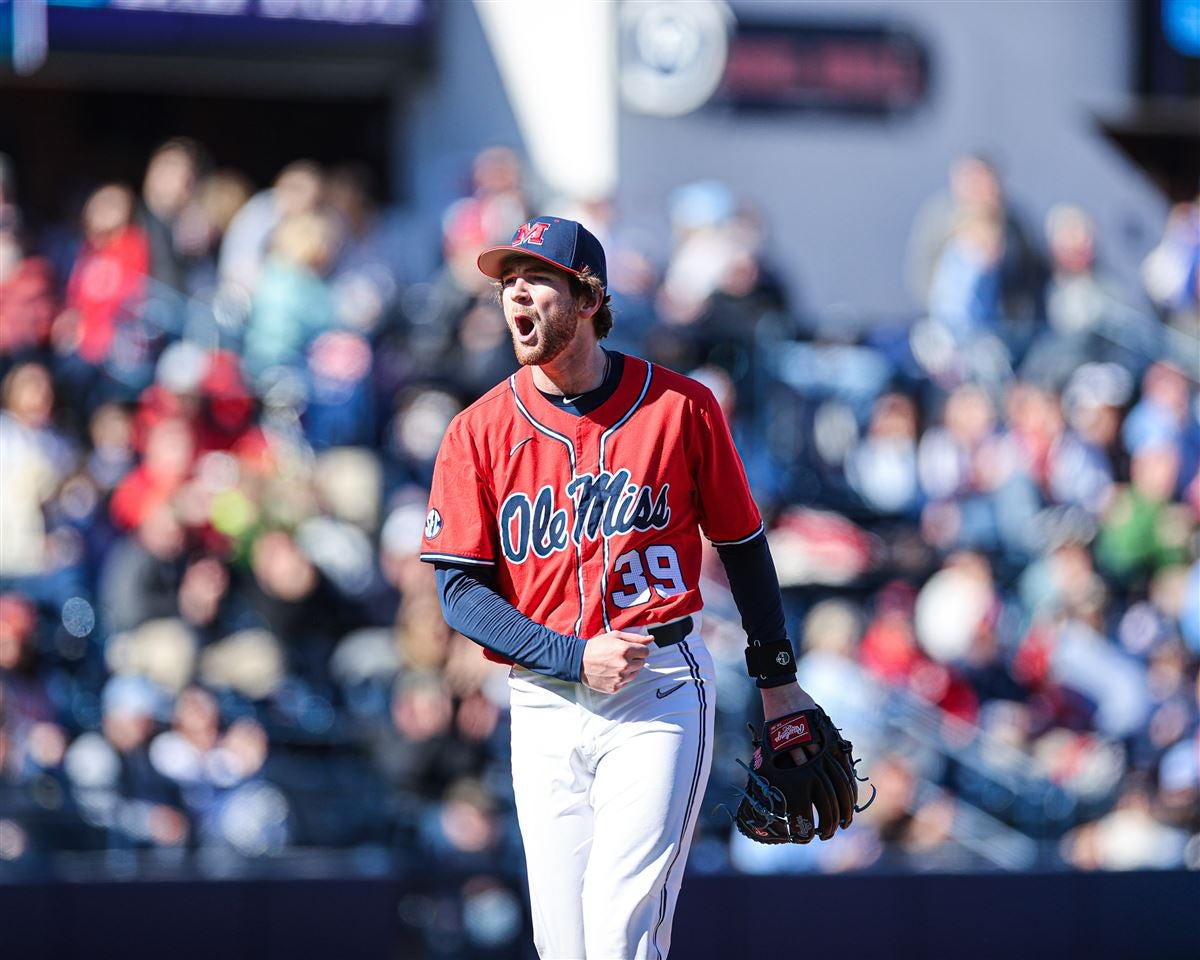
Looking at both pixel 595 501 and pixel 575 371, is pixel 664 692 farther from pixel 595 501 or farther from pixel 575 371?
pixel 575 371

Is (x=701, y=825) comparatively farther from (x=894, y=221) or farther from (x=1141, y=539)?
(x=894, y=221)

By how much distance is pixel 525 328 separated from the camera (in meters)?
4.01

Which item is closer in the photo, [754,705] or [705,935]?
[705,935]

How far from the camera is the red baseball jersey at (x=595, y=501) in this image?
4074 millimetres

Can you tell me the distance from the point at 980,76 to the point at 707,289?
3.67m

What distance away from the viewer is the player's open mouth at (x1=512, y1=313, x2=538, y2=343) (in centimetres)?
400

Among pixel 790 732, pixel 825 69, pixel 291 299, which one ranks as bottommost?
pixel 790 732

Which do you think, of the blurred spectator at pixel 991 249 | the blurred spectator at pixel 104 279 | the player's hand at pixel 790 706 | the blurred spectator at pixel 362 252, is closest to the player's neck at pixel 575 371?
the player's hand at pixel 790 706

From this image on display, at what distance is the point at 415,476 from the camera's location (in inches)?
352

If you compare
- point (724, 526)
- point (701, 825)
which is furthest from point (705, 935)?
point (724, 526)

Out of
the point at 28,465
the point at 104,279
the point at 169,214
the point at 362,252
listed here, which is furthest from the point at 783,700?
the point at 169,214

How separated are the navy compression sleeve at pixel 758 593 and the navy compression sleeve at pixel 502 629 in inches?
18.0

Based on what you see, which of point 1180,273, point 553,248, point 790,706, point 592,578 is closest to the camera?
point 553,248

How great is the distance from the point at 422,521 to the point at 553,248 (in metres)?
4.93
